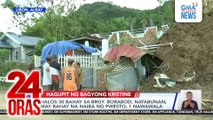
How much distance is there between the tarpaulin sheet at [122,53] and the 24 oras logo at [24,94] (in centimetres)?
429

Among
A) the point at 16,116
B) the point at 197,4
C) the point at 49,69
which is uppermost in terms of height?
the point at 197,4

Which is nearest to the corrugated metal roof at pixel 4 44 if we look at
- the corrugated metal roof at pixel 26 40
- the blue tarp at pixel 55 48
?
the corrugated metal roof at pixel 26 40

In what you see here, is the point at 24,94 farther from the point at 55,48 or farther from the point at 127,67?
the point at 127,67

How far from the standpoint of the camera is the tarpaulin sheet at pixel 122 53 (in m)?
8.63

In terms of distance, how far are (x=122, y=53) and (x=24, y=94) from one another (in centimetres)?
470

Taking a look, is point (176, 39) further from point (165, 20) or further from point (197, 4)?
point (197, 4)

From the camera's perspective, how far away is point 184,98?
5148mm

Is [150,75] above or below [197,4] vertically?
below

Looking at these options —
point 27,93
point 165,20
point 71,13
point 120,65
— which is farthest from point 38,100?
point 165,20

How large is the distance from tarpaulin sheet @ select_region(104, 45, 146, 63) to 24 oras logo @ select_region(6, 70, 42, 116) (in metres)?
4.29

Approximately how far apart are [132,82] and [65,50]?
5.83 ft

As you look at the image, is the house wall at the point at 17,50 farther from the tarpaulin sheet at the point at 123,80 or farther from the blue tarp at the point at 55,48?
the blue tarp at the point at 55,48

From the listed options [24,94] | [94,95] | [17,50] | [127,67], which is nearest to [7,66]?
[127,67]

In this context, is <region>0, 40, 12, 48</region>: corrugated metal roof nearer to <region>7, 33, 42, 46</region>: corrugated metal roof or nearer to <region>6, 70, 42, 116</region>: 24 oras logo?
<region>7, 33, 42, 46</region>: corrugated metal roof
